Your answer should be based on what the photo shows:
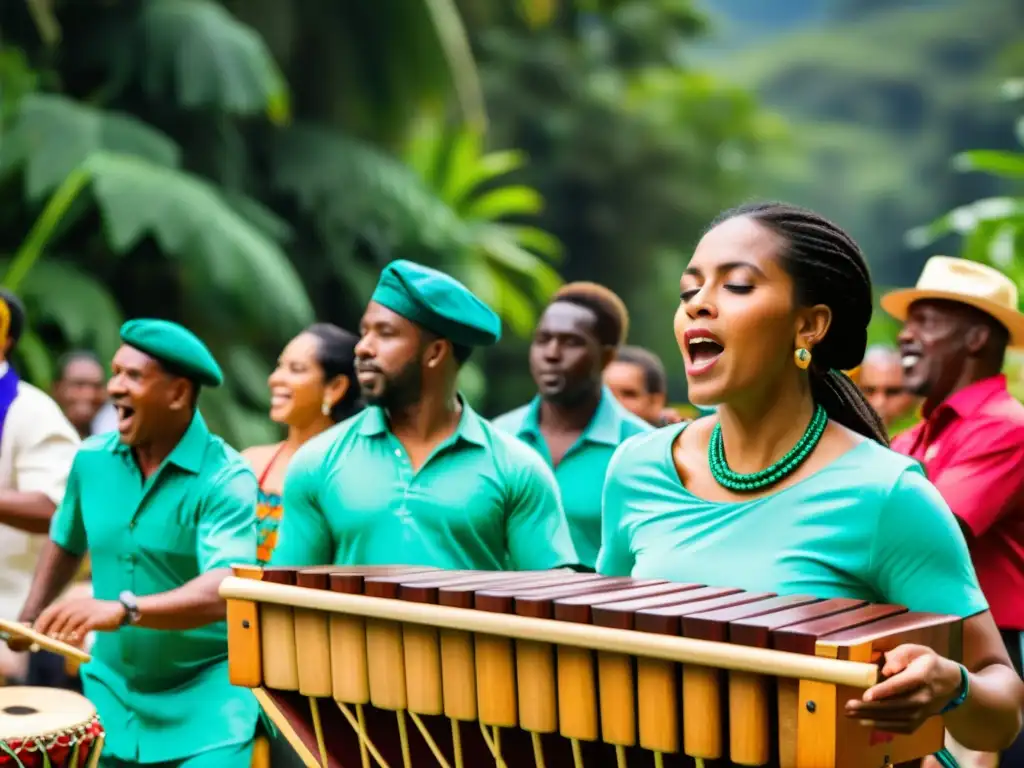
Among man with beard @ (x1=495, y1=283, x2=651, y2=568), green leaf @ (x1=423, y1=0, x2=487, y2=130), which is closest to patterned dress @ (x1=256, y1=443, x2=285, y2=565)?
man with beard @ (x1=495, y1=283, x2=651, y2=568)

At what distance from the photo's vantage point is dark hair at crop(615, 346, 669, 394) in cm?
914

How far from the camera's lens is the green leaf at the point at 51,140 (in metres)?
14.4

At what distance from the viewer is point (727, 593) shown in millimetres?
2990

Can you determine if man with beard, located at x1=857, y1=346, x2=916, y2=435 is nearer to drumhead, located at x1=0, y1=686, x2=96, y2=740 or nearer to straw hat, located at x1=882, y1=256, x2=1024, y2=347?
straw hat, located at x1=882, y1=256, x2=1024, y2=347

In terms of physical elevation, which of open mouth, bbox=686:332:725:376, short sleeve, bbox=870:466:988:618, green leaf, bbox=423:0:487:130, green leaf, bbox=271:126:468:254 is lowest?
short sleeve, bbox=870:466:988:618

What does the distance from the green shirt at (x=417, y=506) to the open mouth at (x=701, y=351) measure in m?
1.86

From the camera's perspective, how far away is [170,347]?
559cm

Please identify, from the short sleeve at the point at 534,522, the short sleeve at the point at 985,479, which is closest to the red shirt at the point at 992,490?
the short sleeve at the point at 985,479

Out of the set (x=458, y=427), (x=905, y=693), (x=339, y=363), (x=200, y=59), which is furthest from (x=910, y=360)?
(x=200, y=59)

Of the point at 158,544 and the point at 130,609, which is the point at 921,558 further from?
the point at 158,544

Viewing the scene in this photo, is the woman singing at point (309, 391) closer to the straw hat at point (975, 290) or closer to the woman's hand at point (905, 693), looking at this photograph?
the straw hat at point (975, 290)

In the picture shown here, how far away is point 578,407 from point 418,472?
244 centimetres

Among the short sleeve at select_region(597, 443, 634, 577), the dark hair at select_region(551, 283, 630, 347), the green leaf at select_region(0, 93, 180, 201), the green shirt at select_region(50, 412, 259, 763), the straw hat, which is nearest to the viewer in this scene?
the short sleeve at select_region(597, 443, 634, 577)

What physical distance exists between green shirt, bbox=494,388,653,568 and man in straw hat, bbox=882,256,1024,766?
53.6 inches
